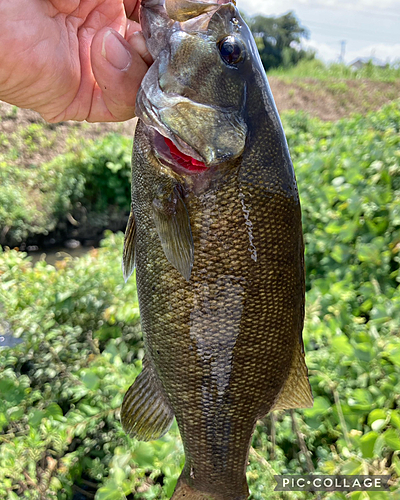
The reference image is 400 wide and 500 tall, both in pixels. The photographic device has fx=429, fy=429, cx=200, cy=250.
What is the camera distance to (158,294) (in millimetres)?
1571

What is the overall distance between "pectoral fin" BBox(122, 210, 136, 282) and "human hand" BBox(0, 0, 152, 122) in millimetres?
495

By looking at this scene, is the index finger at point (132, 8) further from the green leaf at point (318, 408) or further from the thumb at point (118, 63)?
the green leaf at point (318, 408)

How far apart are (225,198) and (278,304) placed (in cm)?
42

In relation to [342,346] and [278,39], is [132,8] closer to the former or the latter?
[342,346]

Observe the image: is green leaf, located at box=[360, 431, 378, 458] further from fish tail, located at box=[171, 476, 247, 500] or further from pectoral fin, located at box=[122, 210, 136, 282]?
pectoral fin, located at box=[122, 210, 136, 282]

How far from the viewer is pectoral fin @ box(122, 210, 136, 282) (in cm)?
167

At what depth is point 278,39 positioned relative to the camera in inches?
1535

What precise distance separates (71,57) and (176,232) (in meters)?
0.94

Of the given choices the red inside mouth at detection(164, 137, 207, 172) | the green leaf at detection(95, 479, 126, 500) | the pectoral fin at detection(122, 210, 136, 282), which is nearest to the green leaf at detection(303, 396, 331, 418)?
the green leaf at detection(95, 479, 126, 500)

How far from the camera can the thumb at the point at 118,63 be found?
1520mm

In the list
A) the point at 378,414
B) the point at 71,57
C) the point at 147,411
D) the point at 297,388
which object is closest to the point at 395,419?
the point at 378,414

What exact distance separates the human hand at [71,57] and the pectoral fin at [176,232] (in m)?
0.51

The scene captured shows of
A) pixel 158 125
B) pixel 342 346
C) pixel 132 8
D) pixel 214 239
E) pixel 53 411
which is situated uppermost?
pixel 132 8

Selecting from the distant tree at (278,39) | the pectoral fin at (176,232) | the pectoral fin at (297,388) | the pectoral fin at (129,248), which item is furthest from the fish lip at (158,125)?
the distant tree at (278,39)
